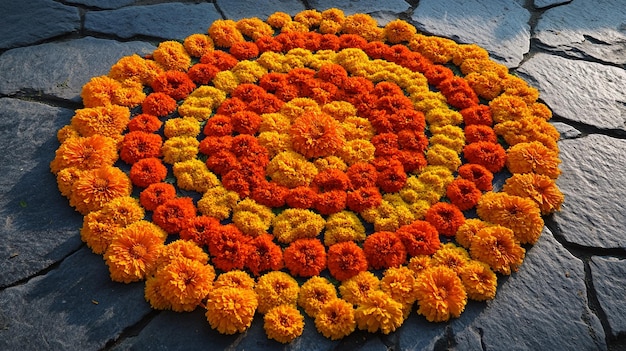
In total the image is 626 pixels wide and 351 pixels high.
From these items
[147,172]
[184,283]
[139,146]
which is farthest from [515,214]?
[139,146]

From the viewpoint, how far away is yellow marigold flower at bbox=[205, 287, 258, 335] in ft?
7.41

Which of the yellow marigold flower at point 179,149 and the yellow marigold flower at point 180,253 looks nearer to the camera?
the yellow marigold flower at point 180,253

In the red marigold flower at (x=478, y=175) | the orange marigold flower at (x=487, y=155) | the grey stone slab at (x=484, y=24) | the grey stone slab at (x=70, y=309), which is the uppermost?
the grey stone slab at (x=484, y=24)

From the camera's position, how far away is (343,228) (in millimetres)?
2662

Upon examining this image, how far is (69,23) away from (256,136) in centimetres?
181

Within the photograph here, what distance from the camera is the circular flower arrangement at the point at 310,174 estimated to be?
7.88 ft

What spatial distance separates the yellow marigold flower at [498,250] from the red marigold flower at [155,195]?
155cm

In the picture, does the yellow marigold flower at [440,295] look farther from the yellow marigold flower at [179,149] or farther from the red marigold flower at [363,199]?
the yellow marigold flower at [179,149]

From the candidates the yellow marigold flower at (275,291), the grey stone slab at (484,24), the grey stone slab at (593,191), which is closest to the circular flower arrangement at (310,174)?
the yellow marigold flower at (275,291)

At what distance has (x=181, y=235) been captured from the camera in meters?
2.59

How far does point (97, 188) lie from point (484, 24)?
3.08m

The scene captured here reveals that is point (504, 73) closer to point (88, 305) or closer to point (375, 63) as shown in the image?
point (375, 63)

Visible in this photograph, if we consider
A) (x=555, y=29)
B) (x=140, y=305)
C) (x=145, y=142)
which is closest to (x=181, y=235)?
(x=140, y=305)

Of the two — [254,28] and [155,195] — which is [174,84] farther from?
[155,195]
